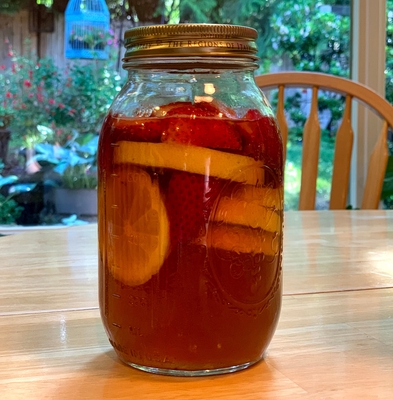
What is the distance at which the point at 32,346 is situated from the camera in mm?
522

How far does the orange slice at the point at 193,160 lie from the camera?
438 millimetres

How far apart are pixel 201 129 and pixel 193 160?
2cm

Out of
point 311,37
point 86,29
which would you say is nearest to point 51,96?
point 86,29

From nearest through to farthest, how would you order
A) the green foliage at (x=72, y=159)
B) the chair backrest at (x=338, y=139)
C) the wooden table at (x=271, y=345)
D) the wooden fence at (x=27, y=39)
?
the wooden table at (x=271, y=345), the chair backrest at (x=338, y=139), the wooden fence at (x=27, y=39), the green foliage at (x=72, y=159)

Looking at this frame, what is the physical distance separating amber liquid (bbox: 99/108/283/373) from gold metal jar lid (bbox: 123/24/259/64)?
5cm

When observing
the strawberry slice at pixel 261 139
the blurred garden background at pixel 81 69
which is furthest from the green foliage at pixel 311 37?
the strawberry slice at pixel 261 139

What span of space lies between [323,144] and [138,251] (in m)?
2.11

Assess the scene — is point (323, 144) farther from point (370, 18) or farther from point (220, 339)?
point (220, 339)

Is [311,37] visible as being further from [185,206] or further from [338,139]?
[185,206]

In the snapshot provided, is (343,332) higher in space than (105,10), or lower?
lower

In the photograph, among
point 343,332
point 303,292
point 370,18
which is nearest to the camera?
point 343,332

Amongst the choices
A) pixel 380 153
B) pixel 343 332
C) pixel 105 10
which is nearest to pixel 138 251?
pixel 343 332

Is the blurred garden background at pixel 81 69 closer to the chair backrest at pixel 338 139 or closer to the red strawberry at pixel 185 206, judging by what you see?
the chair backrest at pixel 338 139

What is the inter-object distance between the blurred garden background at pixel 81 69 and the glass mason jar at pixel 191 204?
1.92 metres
